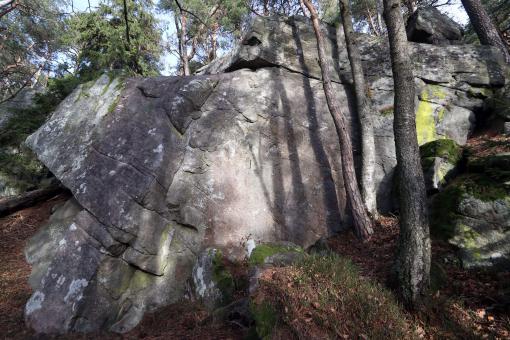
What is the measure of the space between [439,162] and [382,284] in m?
4.23

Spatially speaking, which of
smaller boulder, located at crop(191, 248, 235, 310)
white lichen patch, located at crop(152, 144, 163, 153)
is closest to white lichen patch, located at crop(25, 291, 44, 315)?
smaller boulder, located at crop(191, 248, 235, 310)

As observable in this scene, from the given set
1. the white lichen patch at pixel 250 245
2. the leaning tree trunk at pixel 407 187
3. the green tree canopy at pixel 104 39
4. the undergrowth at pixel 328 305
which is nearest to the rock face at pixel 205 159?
the white lichen patch at pixel 250 245

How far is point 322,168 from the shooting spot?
9258mm

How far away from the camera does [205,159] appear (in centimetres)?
887

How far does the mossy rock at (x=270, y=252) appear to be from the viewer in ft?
19.4

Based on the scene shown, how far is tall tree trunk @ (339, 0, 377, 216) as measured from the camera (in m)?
8.68

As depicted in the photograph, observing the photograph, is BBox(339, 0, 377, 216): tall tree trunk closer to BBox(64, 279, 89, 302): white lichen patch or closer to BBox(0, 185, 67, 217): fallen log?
BBox(64, 279, 89, 302): white lichen patch

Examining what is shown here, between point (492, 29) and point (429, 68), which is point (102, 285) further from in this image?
point (492, 29)

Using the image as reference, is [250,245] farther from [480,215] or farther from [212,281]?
[480,215]

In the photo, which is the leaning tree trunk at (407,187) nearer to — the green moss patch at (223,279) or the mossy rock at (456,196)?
the mossy rock at (456,196)

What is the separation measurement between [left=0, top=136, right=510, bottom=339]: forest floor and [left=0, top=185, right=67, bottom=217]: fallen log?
24 cm

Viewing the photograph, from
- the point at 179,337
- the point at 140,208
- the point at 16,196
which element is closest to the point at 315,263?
the point at 179,337

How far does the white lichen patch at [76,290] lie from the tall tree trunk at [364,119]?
751 centimetres

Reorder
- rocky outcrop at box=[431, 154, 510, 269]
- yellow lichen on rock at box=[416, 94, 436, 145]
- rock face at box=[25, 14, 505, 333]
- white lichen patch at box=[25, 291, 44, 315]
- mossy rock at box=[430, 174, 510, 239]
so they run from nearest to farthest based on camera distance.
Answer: rocky outcrop at box=[431, 154, 510, 269], mossy rock at box=[430, 174, 510, 239], white lichen patch at box=[25, 291, 44, 315], rock face at box=[25, 14, 505, 333], yellow lichen on rock at box=[416, 94, 436, 145]
